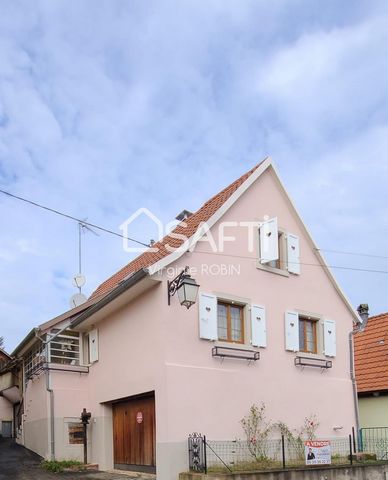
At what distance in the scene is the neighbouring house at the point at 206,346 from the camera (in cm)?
1320

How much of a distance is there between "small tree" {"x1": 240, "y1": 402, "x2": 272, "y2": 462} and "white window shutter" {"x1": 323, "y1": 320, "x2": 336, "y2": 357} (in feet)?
10.9

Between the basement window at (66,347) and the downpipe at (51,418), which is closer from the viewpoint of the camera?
the downpipe at (51,418)

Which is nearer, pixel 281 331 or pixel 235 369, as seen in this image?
pixel 235 369

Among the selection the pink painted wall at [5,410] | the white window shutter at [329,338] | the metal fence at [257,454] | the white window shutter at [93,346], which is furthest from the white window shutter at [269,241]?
the pink painted wall at [5,410]

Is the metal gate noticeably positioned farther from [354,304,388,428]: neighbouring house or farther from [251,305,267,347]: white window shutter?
[251,305,267,347]: white window shutter

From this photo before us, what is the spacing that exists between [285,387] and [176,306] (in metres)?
4.09

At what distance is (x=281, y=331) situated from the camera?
1560 centimetres

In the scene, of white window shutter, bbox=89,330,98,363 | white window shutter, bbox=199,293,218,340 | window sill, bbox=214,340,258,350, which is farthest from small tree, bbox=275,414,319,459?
white window shutter, bbox=89,330,98,363

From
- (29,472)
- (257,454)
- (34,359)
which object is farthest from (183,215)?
(29,472)

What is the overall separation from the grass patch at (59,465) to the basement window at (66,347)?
9.31 ft

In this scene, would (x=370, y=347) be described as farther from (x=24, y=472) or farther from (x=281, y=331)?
(x=24, y=472)

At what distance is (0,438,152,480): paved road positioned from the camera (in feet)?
45.8

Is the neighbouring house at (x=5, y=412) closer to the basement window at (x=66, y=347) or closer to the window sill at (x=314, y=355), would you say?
the basement window at (x=66, y=347)

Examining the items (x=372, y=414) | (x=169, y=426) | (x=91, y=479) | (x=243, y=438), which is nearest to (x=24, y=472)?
(x=91, y=479)
